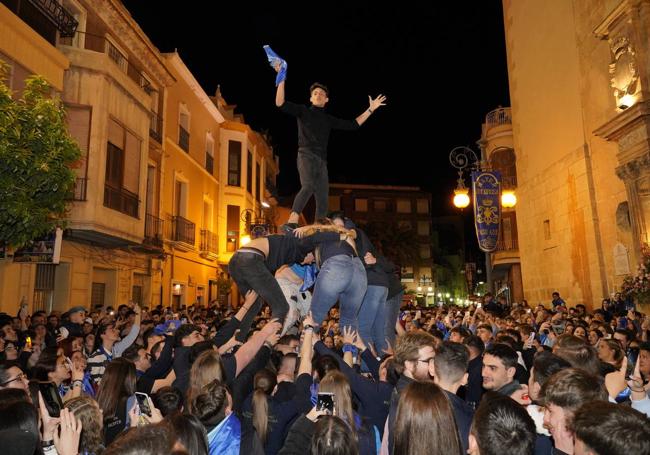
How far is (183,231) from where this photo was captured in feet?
84.9

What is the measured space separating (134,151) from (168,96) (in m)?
6.53

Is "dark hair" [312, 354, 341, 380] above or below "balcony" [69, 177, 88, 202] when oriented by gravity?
below

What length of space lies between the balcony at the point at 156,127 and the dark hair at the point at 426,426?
21.9m

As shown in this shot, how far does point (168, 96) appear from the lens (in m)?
25.3

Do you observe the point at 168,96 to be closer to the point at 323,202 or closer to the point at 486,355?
the point at 323,202

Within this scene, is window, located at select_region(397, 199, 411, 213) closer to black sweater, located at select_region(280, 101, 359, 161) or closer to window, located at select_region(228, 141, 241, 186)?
window, located at select_region(228, 141, 241, 186)

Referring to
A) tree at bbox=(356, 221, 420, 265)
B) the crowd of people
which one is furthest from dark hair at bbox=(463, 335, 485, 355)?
tree at bbox=(356, 221, 420, 265)

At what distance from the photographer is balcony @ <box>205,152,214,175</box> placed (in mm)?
31047

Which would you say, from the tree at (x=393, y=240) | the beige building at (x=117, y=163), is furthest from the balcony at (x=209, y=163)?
the tree at (x=393, y=240)

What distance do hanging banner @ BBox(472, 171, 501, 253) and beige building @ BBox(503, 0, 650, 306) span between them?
3.70m

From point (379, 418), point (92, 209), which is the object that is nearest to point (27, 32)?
point (92, 209)

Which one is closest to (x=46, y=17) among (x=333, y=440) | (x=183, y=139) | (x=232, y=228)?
(x=183, y=139)

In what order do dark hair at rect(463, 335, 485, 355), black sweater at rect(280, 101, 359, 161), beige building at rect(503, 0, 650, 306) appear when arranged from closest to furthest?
dark hair at rect(463, 335, 485, 355) → black sweater at rect(280, 101, 359, 161) → beige building at rect(503, 0, 650, 306)

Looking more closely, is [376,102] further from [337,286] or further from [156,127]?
[156,127]
